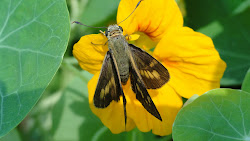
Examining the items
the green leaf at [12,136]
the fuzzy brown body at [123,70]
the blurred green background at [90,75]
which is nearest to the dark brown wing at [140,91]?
the fuzzy brown body at [123,70]

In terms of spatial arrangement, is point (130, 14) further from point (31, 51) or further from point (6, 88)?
point (6, 88)

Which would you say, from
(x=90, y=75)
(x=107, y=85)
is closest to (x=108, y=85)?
(x=107, y=85)

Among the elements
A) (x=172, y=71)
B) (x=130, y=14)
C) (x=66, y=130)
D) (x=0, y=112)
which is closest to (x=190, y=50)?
(x=172, y=71)

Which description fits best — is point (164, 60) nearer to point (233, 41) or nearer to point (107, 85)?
point (107, 85)

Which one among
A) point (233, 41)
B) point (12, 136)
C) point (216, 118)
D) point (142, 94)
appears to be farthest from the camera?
point (12, 136)

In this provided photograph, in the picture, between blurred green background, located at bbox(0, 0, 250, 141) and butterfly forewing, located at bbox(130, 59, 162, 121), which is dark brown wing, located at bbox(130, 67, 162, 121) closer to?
butterfly forewing, located at bbox(130, 59, 162, 121)

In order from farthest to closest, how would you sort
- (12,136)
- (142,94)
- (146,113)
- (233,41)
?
(12,136)
(233,41)
(146,113)
(142,94)

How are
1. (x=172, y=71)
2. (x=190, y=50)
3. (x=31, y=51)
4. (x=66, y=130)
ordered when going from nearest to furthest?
(x=31, y=51) < (x=190, y=50) < (x=172, y=71) < (x=66, y=130)
